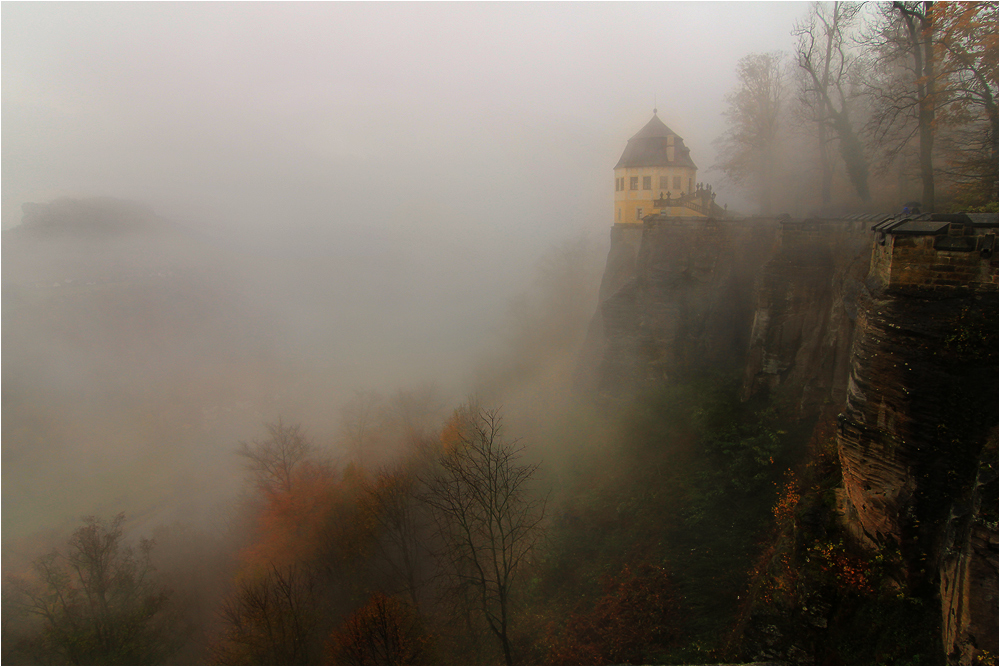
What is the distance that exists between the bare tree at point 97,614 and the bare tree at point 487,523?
12.7 meters

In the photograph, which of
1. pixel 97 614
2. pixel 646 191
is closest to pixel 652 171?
pixel 646 191

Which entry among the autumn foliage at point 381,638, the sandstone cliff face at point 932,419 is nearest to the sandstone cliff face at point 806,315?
the sandstone cliff face at point 932,419

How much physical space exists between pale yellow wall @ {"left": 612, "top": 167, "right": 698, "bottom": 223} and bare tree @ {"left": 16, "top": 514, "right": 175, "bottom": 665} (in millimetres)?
35317

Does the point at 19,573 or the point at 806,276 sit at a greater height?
the point at 806,276

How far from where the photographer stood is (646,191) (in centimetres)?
3556

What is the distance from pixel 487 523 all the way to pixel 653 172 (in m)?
27.3

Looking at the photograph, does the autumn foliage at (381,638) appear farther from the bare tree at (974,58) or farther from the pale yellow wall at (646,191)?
the pale yellow wall at (646,191)

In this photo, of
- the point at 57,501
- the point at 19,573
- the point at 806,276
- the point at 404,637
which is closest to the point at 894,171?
the point at 806,276

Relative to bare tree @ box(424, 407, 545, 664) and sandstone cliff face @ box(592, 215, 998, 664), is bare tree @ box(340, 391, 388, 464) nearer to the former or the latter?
bare tree @ box(424, 407, 545, 664)

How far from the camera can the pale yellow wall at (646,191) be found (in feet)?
115

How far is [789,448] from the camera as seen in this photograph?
16641mm

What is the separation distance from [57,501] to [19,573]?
13.2 meters

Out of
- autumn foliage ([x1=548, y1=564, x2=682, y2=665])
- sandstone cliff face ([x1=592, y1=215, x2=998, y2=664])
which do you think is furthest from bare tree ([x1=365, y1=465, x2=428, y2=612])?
sandstone cliff face ([x1=592, y1=215, x2=998, y2=664])

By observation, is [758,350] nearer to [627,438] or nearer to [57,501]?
[627,438]
